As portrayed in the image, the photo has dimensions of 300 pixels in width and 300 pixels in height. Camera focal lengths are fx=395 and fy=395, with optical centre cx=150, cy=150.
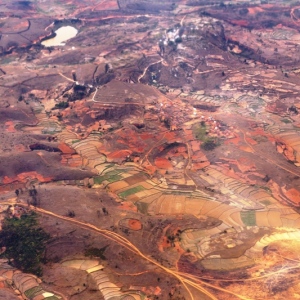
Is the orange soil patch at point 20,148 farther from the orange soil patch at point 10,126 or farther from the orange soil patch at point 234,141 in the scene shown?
the orange soil patch at point 234,141

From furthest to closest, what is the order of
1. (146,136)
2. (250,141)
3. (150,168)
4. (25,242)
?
(146,136)
(250,141)
(150,168)
(25,242)

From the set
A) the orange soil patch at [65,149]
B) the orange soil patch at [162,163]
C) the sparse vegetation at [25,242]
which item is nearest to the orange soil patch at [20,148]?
the orange soil patch at [65,149]

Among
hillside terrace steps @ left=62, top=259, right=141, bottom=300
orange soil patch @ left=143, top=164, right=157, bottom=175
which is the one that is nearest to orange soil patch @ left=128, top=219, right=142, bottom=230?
hillside terrace steps @ left=62, top=259, right=141, bottom=300

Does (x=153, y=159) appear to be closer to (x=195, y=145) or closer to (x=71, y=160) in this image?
(x=195, y=145)

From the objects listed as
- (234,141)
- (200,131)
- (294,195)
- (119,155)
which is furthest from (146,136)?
(294,195)

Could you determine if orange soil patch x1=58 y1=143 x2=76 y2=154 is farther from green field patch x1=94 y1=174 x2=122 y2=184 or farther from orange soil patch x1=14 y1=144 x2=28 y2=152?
green field patch x1=94 y1=174 x2=122 y2=184

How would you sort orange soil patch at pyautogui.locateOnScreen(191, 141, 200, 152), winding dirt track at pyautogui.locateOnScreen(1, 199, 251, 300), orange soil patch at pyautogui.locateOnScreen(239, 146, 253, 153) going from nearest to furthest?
winding dirt track at pyautogui.locateOnScreen(1, 199, 251, 300) → orange soil patch at pyautogui.locateOnScreen(239, 146, 253, 153) → orange soil patch at pyautogui.locateOnScreen(191, 141, 200, 152)

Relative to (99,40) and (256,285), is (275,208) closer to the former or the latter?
(256,285)
